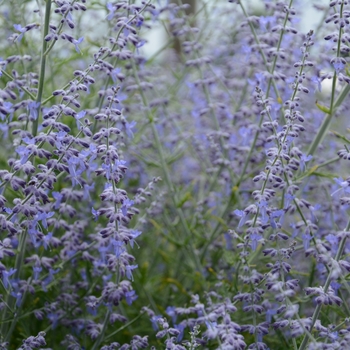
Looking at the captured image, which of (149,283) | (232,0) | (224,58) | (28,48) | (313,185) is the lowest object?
(149,283)

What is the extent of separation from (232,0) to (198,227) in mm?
1463

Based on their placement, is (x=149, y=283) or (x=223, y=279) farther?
(x=149, y=283)

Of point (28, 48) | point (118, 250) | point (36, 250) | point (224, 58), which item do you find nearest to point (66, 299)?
point (36, 250)

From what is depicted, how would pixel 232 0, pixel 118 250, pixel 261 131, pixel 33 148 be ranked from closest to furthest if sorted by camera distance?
1. pixel 33 148
2. pixel 118 250
3. pixel 232 0
4. pixel 261 131

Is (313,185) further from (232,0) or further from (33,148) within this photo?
(33,148)

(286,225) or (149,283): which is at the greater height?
(149,283)

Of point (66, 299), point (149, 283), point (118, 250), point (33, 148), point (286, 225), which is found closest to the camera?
point (33, 148)

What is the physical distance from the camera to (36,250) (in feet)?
10.3

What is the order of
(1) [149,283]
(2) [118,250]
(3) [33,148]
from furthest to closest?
1. (1) [149,283]
2. (2) [118,250]
3. (3) [33,148]

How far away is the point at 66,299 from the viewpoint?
2.83 metres

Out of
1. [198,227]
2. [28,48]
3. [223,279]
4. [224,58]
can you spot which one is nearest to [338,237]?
[223,279]

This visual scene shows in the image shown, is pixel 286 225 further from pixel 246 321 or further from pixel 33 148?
pixel 33 148

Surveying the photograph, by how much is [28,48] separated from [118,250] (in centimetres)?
181

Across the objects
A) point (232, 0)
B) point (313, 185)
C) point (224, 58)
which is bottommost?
point (313, 185)
